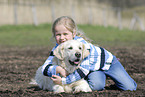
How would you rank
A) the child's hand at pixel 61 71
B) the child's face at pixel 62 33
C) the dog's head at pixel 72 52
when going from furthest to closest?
the child's face at pixel 62 33
the child's hand at pixel 61 71
the dog's head at pixel 72 52

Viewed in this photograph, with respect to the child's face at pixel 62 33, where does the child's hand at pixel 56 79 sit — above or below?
below

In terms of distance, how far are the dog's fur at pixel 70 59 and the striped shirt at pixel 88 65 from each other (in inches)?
3.1

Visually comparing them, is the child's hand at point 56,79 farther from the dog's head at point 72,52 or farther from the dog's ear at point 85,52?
the dog's ear at point 85,52

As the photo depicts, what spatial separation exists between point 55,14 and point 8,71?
19.8 m

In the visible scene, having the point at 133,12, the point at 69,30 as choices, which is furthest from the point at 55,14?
the point at 69,30

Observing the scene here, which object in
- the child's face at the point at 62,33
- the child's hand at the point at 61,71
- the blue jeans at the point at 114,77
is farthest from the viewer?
the child's face at the point at 62,33

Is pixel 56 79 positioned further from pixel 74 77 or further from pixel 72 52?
pixel 72 52

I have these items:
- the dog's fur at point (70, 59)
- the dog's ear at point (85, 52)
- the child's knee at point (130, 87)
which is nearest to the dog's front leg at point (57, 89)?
the dog's fur at point (70, 59)

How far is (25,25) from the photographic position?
21.7 meters

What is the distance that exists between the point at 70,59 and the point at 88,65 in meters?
0.47

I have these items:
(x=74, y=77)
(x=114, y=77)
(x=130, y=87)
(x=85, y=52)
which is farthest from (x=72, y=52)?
(x=130, y=87)

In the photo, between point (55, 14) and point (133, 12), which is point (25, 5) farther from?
point (133, 12)

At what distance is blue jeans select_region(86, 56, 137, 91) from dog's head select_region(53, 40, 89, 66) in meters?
0.44

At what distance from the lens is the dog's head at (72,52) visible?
3.41 meters
